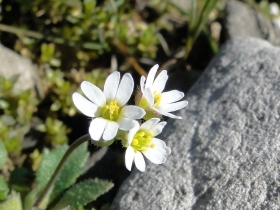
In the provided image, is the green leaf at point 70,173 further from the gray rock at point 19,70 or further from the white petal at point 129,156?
the white petal at point 129,156

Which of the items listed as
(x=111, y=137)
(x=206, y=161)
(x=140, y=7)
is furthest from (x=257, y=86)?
(x=140, y=7)

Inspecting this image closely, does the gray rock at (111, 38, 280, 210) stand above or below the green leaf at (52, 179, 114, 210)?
above

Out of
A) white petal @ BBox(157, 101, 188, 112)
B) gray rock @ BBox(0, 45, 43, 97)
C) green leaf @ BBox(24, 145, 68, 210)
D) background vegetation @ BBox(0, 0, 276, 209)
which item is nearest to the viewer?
white petal @ BBox(157, 101, 188, 112)

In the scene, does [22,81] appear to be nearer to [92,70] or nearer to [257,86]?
[92,70]

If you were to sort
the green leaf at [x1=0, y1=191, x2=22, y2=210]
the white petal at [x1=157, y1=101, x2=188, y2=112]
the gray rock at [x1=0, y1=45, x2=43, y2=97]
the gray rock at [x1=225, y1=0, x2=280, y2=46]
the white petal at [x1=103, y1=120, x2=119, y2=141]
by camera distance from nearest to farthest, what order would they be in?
the white petal at [x1=103, y1=120, x2=119, y2=141] → the white petal at [x1=157, y1=101, x2=188, y2=112] → the green leaf at [x1=0, y1=191, x2=22, y2=210] → the gray rock at [x1=0, y1=45, x2=43, y2=97] → the gray rock at [x1=225, y1=0, x2=280, y2=46]

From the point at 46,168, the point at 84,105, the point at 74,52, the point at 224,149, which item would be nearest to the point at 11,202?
the point at 46,168

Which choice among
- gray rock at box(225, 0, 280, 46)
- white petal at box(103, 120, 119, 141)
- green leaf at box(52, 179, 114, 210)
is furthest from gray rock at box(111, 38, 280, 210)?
gray rock at box(225, 0, 280, 46)

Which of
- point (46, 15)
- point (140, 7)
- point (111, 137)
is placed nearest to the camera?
point (111, 137)

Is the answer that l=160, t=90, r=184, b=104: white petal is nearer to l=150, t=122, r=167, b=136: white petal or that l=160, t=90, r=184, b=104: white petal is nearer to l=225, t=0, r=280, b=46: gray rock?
l=150, t=122, r=167, b=136: white petal

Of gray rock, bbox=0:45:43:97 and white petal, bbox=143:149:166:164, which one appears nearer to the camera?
white petal, bbox=143:149:166:164
